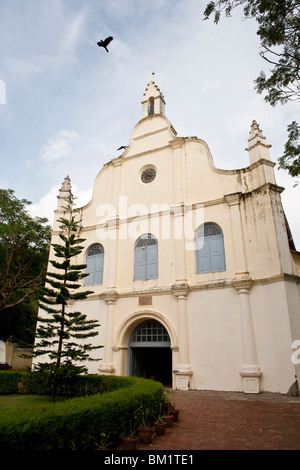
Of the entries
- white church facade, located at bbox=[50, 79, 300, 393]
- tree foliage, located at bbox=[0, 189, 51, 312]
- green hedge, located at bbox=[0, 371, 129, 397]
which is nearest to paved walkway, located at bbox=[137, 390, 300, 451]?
white church facade, located at bbox=[50, 79, 300, 393]

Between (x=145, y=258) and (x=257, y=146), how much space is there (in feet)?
21.4

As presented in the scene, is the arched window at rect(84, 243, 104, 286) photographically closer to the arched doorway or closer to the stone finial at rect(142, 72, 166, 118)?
the arched doorway

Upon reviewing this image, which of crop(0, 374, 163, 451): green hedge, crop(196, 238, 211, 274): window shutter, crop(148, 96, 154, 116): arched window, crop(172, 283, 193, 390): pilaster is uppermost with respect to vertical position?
crop(148, 96, 154, 116): arched window

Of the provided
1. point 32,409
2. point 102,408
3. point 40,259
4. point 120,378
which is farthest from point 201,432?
point 40,259

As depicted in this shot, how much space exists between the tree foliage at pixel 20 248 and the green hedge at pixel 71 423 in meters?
12.0

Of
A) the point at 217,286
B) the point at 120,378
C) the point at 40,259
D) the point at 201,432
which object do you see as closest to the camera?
the point at 201,432

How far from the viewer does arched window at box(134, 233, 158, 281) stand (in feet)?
42.7

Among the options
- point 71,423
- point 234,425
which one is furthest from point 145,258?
point 71,423

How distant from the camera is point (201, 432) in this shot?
5.59 m

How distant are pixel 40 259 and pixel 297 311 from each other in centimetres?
1423

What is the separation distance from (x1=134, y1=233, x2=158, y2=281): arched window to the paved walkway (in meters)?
5.25

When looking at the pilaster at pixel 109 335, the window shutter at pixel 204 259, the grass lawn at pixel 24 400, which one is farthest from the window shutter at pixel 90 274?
the window shutter at pixel 204 259

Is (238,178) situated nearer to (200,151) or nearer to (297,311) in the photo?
(200,151)

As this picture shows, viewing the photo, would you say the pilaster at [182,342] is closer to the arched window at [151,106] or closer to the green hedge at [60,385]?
the green hedge at [60,385]
